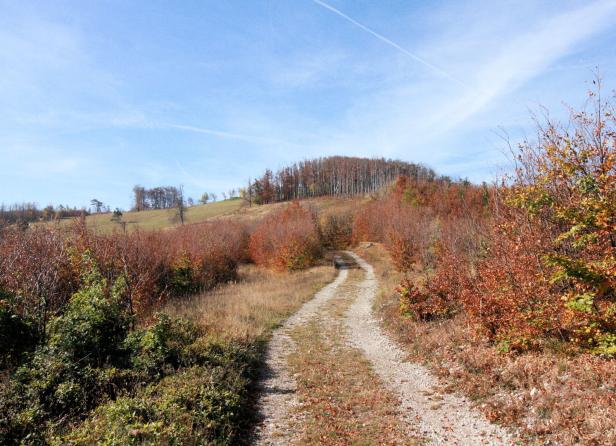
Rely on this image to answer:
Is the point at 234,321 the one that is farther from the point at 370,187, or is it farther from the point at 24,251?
the point at 370,187

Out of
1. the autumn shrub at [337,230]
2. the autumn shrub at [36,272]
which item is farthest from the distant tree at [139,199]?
the autumn shrub at [36,272]

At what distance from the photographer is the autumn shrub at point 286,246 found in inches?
1377

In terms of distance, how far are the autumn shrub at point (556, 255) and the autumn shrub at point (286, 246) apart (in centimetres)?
2535

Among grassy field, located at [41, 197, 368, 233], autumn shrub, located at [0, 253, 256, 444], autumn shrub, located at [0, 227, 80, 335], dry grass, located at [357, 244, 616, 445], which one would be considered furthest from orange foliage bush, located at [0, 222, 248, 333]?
grassy field, located at [41, 197, 368, 233]

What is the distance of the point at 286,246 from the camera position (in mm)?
35531

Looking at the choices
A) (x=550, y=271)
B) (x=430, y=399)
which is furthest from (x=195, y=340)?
(x=550, y=271)

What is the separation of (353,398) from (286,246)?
27741 millimetres

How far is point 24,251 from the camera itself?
12.9 meters

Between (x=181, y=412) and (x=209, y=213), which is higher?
(x=209, y=213)

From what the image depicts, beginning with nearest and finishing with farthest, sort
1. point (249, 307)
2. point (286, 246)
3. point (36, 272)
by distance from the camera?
point (36, 272)
point (249, 307)
point (286, 246)

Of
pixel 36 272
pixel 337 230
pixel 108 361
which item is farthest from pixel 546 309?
pixel 337 230

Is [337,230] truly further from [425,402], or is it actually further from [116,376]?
[116,376]

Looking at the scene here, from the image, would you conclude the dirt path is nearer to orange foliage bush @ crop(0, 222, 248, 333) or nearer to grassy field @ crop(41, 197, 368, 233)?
orange foliage bush @ crop(0, 222, 248, 333)

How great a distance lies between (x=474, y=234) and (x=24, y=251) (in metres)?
16.7
